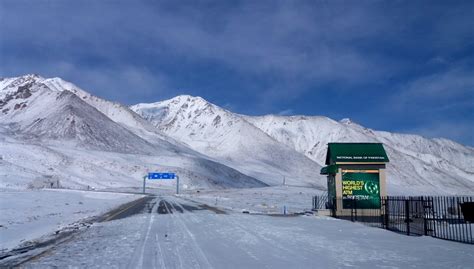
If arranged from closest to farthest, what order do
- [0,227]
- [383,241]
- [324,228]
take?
1. [383,241]
2. [0,227]
3. [324,228]

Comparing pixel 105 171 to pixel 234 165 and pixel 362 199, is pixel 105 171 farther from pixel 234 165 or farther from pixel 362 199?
pixel 362 199

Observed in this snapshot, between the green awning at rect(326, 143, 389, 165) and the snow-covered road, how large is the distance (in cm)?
1211

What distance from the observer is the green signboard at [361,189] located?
3166cm

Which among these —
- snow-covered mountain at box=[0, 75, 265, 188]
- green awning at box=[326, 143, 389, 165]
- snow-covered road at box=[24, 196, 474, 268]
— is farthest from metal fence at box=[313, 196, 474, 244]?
snow-covered mountain at box=[0, 75, 265, 188]

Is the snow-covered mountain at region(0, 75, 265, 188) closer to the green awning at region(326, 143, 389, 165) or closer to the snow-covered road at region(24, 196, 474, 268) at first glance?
the green awning at region(326, 143, 389, 165)

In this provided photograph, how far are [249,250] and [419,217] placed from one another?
46.8ft

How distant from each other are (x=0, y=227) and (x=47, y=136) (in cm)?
16740

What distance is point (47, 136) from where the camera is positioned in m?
176

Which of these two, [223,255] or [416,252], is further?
[416,252]

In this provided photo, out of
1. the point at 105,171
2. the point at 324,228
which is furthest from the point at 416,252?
the point at 105,171

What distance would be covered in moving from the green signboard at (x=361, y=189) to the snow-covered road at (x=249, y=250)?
11.0m

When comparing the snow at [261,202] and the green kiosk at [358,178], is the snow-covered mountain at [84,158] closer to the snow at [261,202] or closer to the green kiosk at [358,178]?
the snow at [261,202]

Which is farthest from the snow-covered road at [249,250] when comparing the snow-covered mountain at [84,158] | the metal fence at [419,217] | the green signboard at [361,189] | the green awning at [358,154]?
the snow-covered mountain at [84,158]

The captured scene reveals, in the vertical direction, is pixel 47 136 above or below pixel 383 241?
above
